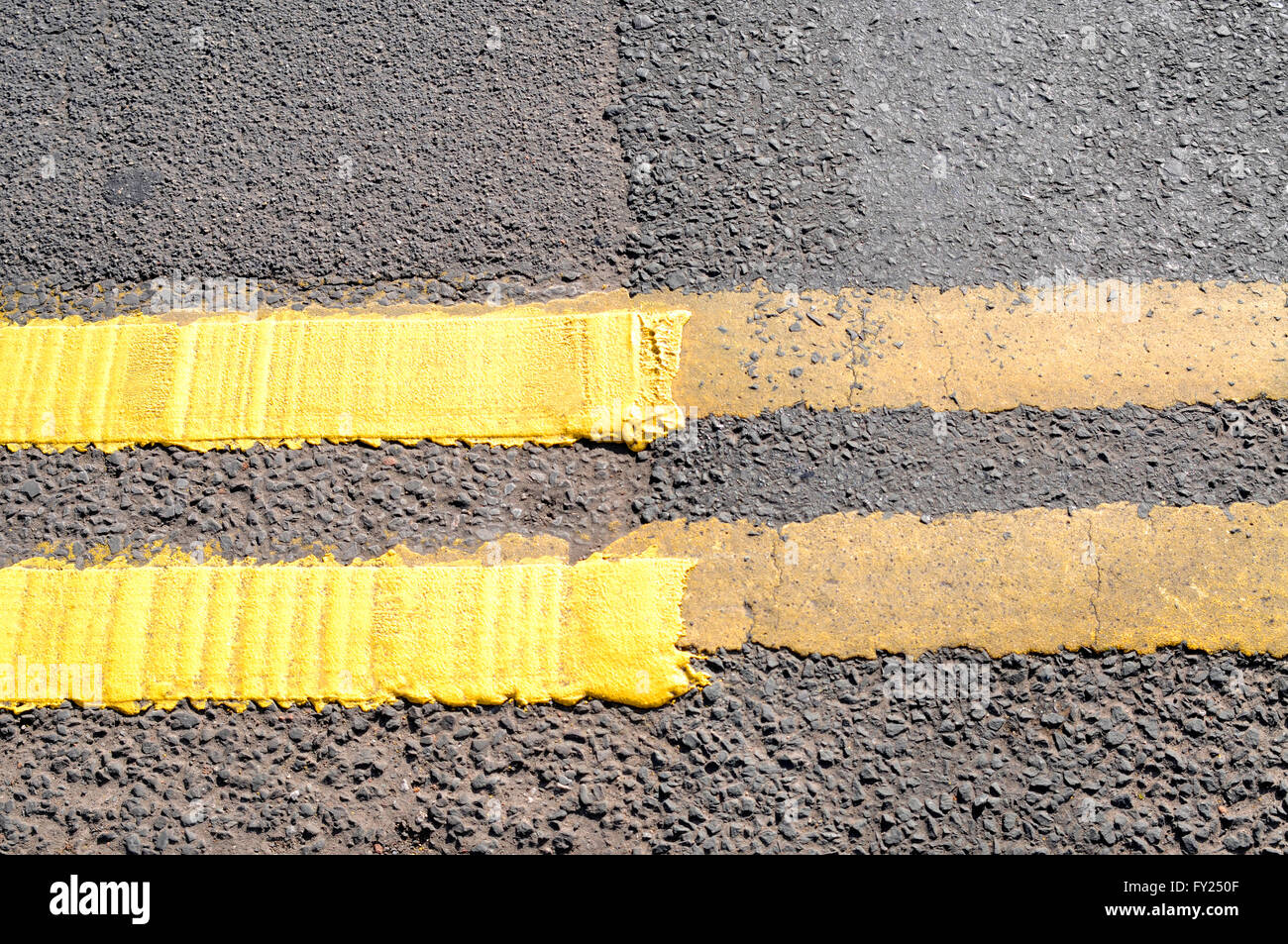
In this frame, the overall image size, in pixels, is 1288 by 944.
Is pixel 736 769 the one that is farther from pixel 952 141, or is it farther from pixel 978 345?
pixel 952 141

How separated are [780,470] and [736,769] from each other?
1.04m

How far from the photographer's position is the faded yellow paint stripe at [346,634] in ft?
8.84

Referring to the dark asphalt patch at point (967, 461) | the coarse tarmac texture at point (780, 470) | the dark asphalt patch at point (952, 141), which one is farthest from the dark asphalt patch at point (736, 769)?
the dark asphalt patch at point (952, 141)

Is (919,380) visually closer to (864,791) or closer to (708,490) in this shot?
(708,490)

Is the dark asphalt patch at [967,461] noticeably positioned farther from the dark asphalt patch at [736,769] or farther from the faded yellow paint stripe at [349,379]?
the dark asphalt patch at [736,769]

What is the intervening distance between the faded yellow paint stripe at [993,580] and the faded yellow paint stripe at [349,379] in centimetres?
59

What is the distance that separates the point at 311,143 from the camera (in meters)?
3.61

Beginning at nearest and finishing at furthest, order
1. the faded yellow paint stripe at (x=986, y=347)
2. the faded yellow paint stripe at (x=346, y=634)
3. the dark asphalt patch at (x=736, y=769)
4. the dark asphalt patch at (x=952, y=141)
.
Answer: the dark asphalt patch at (x=736, y=769), the faded yellow paint stripe at (x=346, y=634), the faded yellow paint stripe at (x=986, y=347), the dark asphalt patch at (x=952, y=141)

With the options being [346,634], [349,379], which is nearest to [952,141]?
[349,379]

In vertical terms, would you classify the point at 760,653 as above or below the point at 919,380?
below

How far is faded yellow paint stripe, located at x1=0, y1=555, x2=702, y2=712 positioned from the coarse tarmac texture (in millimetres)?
87
